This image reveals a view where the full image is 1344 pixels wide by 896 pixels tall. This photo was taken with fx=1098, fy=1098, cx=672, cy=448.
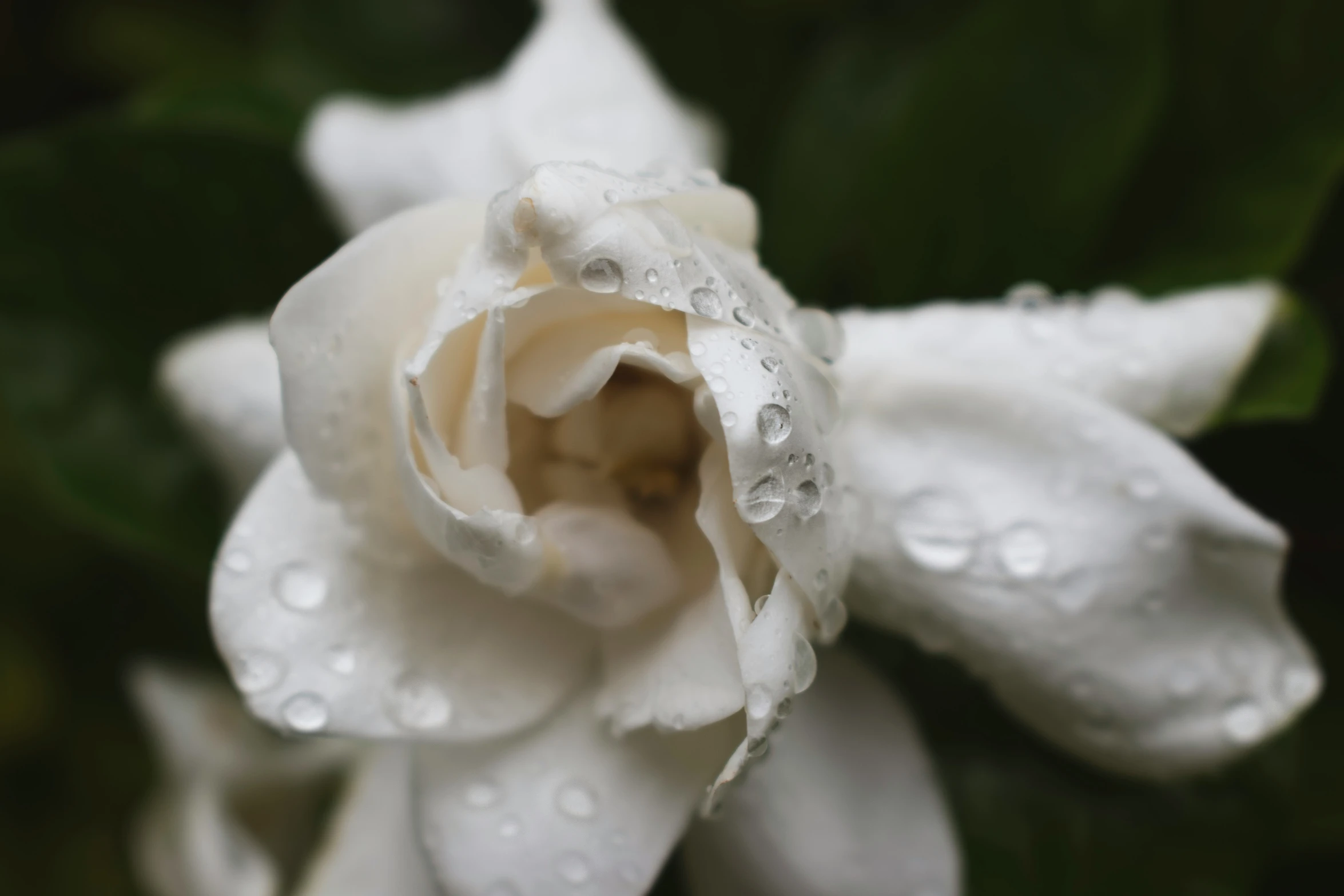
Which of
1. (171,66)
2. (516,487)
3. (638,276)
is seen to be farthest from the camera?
(171,66)

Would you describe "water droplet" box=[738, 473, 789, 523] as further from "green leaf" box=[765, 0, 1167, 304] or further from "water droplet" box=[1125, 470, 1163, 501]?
"green leaf" box=[765, 0, 1167, 304]

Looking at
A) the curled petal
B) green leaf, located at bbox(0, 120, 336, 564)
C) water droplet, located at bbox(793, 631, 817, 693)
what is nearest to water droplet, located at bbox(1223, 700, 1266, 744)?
the curled petal

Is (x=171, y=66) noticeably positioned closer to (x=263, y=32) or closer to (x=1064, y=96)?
(x=263, y=32)

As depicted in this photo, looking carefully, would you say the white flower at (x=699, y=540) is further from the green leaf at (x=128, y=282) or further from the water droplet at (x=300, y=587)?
the green leaf at (x=128, y=282)

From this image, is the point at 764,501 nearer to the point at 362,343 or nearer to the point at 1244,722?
the point at 362,343

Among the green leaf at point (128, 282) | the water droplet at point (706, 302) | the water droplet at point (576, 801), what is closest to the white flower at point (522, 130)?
the green leaf at point (128, 282)

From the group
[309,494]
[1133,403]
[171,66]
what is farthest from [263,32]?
[1133,403]
